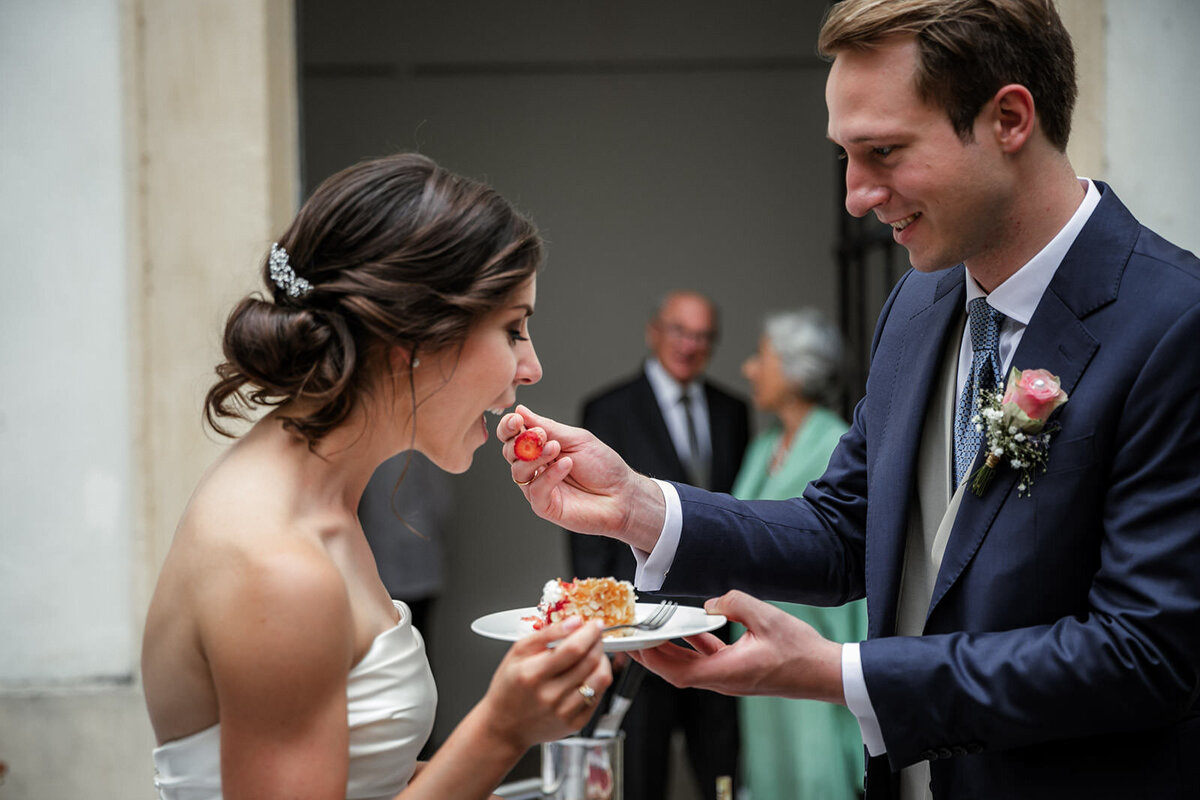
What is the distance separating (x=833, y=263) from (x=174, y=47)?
481 cm

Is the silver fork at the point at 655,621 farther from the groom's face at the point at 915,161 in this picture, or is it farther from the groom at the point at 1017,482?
the groom's face at the point at 915,161

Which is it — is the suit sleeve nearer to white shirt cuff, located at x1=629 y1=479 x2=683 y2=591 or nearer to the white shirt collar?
white shirt cuff, located at x1=629 y1=479 x2=683 y2=591

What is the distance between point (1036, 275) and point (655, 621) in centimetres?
88

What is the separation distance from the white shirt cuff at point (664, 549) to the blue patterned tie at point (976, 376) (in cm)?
54

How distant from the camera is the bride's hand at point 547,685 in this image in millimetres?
1491

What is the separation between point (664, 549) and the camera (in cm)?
230

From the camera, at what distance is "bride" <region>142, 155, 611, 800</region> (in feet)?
4.99

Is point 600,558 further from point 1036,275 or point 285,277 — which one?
point 285,277

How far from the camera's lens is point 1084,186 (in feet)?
6.73

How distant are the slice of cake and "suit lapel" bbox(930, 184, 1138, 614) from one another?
52 centimetres

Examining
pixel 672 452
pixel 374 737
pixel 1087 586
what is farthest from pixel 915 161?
pixel 672 452

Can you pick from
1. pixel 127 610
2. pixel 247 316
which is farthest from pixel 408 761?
pixel 127 610

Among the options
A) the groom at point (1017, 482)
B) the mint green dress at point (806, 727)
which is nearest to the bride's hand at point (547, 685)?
the groom at point (1017, 482)

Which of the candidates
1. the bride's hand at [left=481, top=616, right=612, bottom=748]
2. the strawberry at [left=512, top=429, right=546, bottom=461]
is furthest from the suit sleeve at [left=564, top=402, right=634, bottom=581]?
the bride's hand at [left=481, top=616, right=612, bottom=748]
